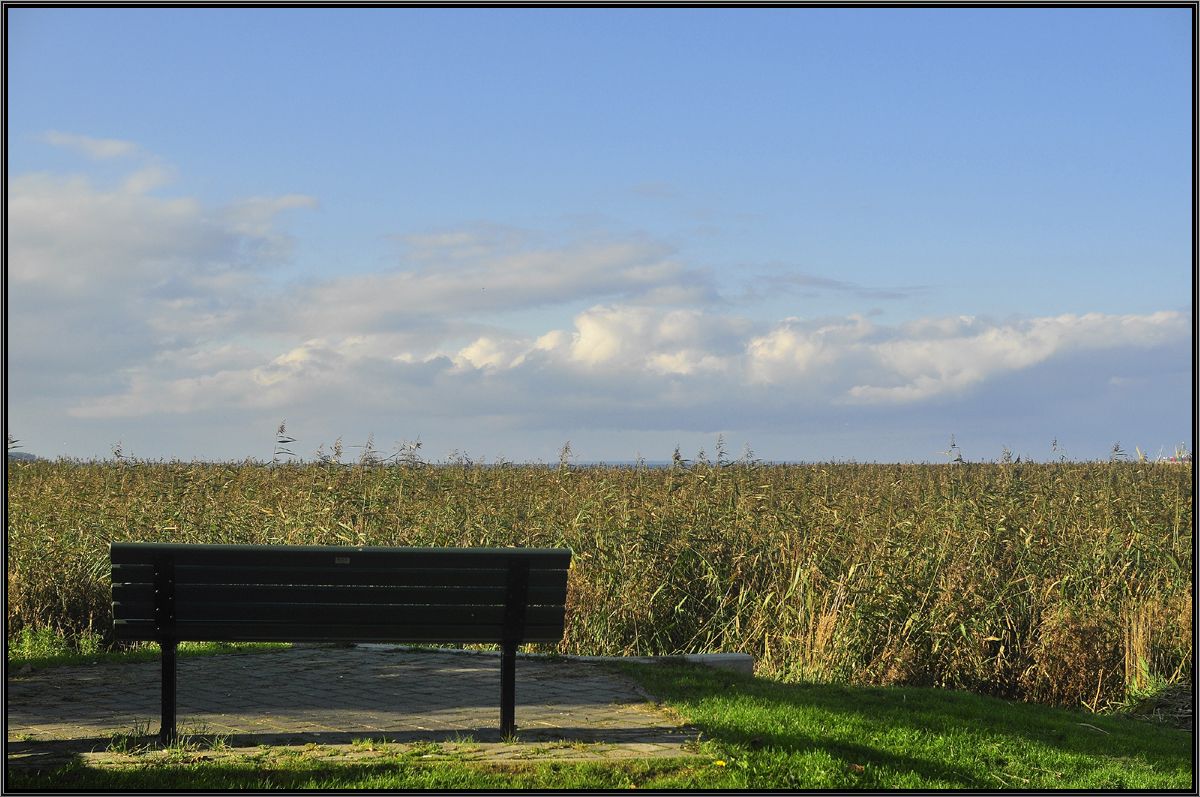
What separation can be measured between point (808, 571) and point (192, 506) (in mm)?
5709

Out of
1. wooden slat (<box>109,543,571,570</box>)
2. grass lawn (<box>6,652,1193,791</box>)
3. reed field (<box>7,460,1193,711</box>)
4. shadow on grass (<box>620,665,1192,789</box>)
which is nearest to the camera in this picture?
grass lawn (<box>6,652,1193,791</box>)

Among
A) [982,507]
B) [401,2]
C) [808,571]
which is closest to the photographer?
[401,2]

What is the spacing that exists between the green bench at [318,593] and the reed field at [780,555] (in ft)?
9.34

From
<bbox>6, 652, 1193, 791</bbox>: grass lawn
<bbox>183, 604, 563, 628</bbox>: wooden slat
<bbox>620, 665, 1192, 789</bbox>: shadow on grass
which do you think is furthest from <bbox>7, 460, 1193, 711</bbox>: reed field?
<bbox>183, 604, 563, 628</bbox>: wooden slat

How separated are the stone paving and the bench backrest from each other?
0.51m

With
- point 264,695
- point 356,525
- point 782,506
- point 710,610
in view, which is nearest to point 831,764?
point 264,695

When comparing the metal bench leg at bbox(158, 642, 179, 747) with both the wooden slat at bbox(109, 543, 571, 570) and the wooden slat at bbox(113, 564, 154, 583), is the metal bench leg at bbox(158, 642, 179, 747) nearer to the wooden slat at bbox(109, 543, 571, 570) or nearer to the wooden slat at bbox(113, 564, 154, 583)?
the wooden slat at bbox(113, 564, 154, 583)

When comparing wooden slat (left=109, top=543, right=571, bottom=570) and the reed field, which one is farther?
the reed field

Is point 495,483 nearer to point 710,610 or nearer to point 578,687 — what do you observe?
point 710,610

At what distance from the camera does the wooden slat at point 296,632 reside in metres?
5.78

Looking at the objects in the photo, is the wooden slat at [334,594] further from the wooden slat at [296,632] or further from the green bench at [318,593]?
the wooden slat at [296,632]

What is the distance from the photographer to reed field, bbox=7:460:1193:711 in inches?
336

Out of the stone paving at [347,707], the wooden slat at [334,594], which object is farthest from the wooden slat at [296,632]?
the stone paving at [347,707]

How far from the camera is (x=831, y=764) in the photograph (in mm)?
5602
